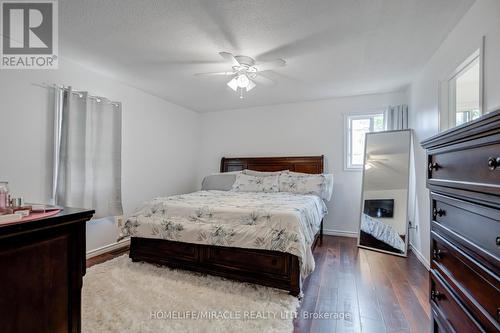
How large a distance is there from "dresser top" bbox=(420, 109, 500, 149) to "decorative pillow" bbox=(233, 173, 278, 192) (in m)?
2.88

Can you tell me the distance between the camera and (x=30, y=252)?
0.94m

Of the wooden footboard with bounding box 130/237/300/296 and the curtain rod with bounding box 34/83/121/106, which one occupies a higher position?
the curtain rod with bounding box 34/83/121/106

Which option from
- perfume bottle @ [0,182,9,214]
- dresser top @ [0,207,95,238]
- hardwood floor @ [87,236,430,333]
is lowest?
hardwood floor @ [87,236,430,333]

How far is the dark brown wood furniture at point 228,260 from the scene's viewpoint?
2193 millimetres

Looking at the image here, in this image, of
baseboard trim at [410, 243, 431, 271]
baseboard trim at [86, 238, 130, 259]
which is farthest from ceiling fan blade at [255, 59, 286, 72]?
baseboard trim at [86, 238, 130, 259]

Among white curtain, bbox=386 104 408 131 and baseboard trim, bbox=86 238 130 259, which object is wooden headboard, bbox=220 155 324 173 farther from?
baseboard trim, bbox=86 238 130 259

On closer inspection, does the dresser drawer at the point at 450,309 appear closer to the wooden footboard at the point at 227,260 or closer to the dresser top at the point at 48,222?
the wooden footboard at the point at 227,260

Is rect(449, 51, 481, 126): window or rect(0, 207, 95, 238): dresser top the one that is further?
rect(449, 51, 481, 126): window

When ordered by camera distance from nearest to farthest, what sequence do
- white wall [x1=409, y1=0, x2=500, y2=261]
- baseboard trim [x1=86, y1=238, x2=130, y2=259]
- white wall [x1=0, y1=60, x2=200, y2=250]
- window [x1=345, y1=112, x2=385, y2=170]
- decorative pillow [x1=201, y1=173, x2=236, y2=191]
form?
white wall [x1=409, y1=0, x2=500, y2=261] → white wall [x1=0, y1=60, x2=200, y2=250] → baseboard trim [x1=86, y1=238, x2=130, y2=259] → window [x1=345, y1=112, x2=385, y2=170] → decorative pillow [x1=201, y1=173, x2=236, y2=191]

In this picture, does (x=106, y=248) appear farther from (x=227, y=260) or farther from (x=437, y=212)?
(x=437, y=212)

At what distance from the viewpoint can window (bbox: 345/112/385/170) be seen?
4133 millimetres

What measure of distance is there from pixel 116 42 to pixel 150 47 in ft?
1.04

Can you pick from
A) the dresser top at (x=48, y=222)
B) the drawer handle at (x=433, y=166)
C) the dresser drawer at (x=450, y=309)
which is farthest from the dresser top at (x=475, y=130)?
the dresser top at (x=48, y=222)

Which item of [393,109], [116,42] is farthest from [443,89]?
[116,42]
